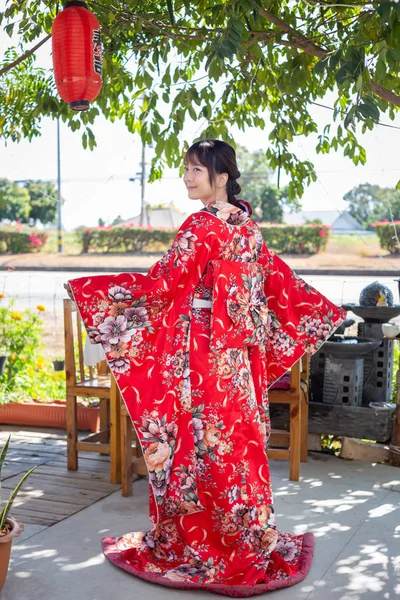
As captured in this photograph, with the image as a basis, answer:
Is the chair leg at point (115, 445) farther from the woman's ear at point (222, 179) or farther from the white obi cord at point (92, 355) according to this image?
the woman's ear at point (222, 179)

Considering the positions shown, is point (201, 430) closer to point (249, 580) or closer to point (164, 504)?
point (164, 504)

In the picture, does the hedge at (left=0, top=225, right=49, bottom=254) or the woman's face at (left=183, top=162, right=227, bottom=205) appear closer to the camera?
the woman's face at (left=183, top=162, right=227, bottom=205)

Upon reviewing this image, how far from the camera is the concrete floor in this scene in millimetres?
2488

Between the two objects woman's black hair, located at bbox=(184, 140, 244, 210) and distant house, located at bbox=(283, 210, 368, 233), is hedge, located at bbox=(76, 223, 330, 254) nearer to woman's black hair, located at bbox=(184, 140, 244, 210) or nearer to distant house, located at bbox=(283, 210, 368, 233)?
distant house, located at bbox=(283, 210, 368, 233)

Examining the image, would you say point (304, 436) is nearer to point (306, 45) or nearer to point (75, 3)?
point (306, 45)

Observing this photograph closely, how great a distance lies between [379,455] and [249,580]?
5.74 feet

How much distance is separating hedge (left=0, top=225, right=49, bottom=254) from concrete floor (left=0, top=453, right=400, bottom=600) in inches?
945

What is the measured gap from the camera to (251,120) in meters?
5.16

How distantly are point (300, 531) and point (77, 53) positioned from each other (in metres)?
2.49

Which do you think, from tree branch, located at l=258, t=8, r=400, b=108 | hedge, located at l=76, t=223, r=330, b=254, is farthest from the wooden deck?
hedge, located at l=76, t=223, r=330, b=254

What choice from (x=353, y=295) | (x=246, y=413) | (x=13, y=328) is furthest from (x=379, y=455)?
(x=353, y=295)

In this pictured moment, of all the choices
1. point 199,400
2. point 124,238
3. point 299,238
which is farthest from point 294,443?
point 124,238

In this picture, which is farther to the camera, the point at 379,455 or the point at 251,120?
the point at 251,120

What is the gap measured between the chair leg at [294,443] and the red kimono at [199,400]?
85cm
